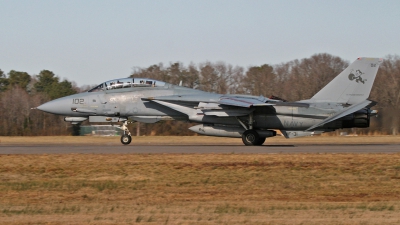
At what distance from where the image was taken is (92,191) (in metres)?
11.1

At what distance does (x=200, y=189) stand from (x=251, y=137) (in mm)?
12566

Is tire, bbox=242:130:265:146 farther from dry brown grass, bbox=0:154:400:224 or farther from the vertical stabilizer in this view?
dry brown grass, bbox=0:154:400:224

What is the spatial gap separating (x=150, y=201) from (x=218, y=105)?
13.4m

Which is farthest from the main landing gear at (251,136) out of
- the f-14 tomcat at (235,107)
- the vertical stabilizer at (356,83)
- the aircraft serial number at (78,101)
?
the aircraft serial number at (78,101)

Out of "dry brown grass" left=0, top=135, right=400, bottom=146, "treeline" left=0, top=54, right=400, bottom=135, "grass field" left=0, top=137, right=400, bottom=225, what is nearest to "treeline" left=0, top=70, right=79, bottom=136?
"treeline" left=0, top=54, right=400, bottom=135

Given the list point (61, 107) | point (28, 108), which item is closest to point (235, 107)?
point (61, 107)

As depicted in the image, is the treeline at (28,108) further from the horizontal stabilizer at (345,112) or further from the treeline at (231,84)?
the horizontal stabilizer at (345,112)

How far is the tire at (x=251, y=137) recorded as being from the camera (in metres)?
23.6

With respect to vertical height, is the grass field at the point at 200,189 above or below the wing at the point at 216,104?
below

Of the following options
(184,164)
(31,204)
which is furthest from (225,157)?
(31,204)

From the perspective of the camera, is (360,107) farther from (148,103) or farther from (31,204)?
(31,204)

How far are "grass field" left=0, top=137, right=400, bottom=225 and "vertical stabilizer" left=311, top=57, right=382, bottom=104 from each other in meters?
6.11

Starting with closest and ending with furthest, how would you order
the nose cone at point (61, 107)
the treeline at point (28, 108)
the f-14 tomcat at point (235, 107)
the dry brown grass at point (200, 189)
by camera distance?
1. the dry brown grass at point (200, 189)
2. the f-14 tomcat at point (235, 107)
3. the nose cone at point (61, 107)
4. the treeline at point (28, 108)

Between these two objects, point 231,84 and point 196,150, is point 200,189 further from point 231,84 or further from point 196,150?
point 231,84
